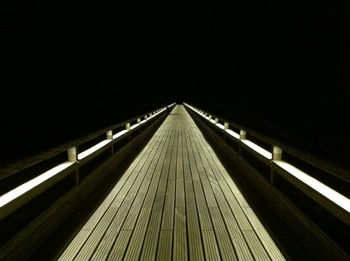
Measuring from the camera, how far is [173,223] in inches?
193

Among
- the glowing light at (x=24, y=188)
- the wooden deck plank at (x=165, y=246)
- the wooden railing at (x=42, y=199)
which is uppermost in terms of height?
the glowing light at (x=24, y=188)

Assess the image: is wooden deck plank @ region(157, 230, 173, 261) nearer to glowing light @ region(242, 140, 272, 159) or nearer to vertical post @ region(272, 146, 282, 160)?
vertical post @ region(272, 146, 282, 160)

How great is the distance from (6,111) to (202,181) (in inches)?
2629

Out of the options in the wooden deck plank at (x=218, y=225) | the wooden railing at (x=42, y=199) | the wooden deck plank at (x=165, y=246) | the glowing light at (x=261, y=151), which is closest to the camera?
the wooden railing at (x=42, y=199)

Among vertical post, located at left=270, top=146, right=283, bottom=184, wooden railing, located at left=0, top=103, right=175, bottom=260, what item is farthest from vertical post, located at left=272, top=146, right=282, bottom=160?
wooden railing, located at left=0, top=103, right=175, bottom=260

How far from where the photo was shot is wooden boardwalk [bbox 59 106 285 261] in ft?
13.1

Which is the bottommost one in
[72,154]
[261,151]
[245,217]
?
[245,217]

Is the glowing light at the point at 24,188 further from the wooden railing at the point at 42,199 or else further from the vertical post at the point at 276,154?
the vertical post at the point at 276,154

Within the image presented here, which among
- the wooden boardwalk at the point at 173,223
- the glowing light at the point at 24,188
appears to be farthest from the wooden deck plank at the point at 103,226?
the glowing light at the point at 24,188

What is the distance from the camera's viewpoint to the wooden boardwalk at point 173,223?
3994 millimetres

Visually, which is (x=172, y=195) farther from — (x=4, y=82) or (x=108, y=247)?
(x=4, y=82)

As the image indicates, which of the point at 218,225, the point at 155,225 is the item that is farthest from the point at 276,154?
the point at 155,225

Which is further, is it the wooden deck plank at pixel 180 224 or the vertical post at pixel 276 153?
the vertical post at pixel 276 153

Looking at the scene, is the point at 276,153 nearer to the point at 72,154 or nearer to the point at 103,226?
the point at 103,226
